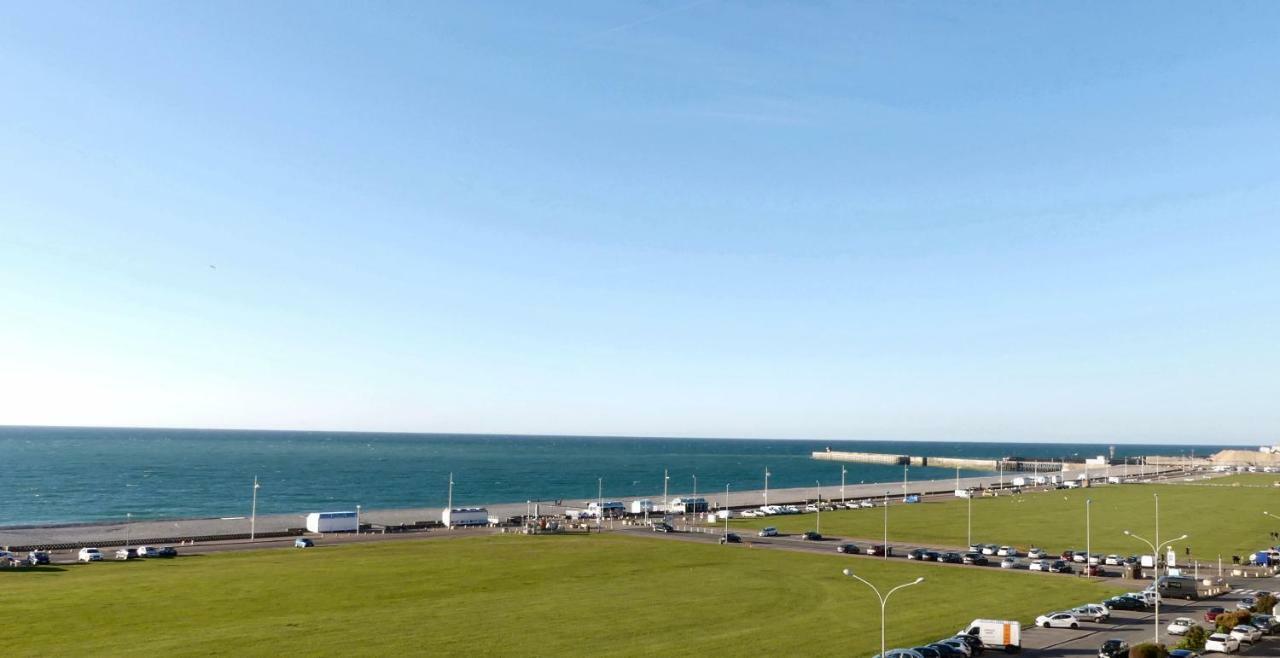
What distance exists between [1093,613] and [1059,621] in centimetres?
346

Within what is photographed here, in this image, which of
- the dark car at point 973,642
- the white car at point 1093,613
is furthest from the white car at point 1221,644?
the dark car at point 973,642

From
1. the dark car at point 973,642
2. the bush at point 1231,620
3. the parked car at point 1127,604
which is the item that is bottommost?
the parked car at point 1127,604

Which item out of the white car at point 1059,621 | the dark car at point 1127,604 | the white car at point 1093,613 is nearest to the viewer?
the white car at point 1059,621

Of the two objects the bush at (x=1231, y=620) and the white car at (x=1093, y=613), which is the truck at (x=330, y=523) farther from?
the bush at (x=1231, y=620)

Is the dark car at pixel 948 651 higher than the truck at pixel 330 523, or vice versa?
the dark car at pixel 948 651

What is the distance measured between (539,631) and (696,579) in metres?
24.0

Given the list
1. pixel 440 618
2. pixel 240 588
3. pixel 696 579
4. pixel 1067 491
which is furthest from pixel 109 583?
pixel 1067 491

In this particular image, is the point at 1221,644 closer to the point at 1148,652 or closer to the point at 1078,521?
the point at 1148,652

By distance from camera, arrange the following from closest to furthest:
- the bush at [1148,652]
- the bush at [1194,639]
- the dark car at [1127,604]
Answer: the bush at [1148,652] → the bush at [1194,639] → the dark car at [1127,604]

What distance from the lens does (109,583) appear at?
68.9 meters

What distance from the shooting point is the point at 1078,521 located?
125688 mm

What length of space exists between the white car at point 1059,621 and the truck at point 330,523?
8491 centimetres

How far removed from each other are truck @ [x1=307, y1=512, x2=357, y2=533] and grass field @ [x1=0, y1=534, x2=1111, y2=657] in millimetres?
19689

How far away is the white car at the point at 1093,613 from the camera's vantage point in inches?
2256
